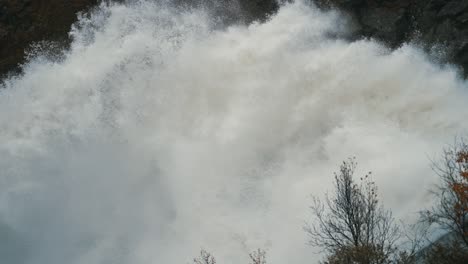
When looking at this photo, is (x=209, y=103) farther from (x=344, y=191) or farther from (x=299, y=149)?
(x=344, y=191)

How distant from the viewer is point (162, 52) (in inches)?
1425

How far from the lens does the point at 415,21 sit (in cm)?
3319

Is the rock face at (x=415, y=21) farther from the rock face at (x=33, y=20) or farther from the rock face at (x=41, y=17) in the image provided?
the rock face at (x=33, y=20)

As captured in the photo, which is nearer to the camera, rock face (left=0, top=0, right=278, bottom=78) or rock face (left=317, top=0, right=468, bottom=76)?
rock face (left=317, top=0, right=468, bottom=76)

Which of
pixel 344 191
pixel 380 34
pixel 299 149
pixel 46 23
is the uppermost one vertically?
pixel 46 23

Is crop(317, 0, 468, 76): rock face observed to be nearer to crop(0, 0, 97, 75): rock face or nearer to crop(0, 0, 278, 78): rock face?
crop(0, 0, 278, 78): rock face

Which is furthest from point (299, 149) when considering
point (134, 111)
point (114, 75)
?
point (114, 75)

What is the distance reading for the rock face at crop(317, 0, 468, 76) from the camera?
1200 inches

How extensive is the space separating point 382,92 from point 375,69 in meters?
1.79

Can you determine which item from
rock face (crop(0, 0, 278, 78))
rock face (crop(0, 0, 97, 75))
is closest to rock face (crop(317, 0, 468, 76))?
rock face (crop(0, 0, 278, 78))

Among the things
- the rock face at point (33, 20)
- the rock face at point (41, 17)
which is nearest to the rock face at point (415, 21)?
the rock face at point (41, 17)

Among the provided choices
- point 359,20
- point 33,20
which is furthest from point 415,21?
point 33,20

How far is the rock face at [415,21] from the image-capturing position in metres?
30.5

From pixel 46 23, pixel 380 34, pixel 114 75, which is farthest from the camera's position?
pixel 46 23
